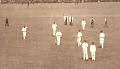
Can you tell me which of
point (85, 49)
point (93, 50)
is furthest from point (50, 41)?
point (93, 50)

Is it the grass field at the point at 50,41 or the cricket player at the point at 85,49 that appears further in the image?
the grass field at the point at 50,41

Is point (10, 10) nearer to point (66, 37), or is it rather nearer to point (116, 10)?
point (116, 10)

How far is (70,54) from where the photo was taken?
26.1m

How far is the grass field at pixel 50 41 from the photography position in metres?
24.2

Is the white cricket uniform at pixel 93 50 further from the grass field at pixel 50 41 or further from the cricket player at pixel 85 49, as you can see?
the grass field at pixel 50 41

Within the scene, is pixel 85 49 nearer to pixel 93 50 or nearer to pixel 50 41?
pixel 93 50

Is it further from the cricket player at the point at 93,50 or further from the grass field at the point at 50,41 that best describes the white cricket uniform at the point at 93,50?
the grass field at the point at 50,41

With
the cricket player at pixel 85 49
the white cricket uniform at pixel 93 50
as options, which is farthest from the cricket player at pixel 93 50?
the cricket player at pixel 85 49

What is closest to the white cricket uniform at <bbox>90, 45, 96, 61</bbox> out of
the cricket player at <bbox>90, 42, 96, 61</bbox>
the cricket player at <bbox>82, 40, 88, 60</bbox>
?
the cricket player at <bbox>90, 42, 96, 61</bbox>

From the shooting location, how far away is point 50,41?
29.1 m

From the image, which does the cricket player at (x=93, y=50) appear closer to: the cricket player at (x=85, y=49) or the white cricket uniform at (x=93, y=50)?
the white cricket uniform at (x=93, y=50)

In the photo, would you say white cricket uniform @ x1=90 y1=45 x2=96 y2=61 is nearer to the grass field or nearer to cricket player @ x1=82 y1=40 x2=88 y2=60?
cricket player @ x1=82 y1=40 x2=88 y2=60

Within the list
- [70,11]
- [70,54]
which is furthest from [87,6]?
[70,54]

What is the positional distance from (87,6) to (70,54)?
23573mm
